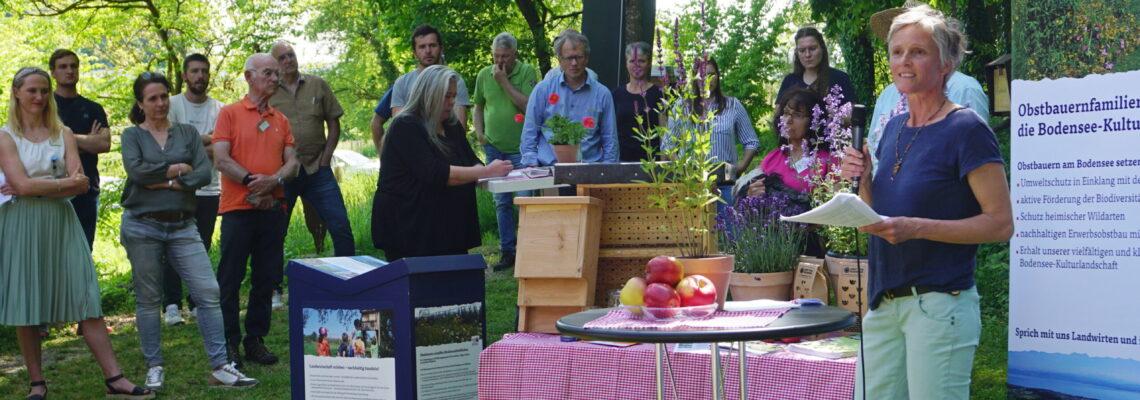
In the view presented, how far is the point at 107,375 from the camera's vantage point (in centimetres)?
576

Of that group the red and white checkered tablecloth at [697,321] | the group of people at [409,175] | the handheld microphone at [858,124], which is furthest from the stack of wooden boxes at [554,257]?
the handheld microphone at [858,124]

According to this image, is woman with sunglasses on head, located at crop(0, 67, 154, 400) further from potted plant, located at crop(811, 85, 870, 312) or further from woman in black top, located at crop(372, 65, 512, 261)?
potted plant, located at crop(811, 85, 870, 312)

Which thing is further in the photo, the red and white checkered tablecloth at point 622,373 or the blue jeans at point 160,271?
the blue jeans at point 160,271

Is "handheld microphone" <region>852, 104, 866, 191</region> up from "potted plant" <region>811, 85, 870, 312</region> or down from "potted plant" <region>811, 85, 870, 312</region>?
up

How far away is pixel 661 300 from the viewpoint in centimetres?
305

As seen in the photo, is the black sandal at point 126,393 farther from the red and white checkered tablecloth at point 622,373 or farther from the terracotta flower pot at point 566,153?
the terracotta flower pot at point 566,153

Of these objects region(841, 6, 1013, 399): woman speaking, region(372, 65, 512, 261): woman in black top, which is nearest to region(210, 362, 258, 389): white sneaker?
region(372, 65, 512, 261): woman in black top

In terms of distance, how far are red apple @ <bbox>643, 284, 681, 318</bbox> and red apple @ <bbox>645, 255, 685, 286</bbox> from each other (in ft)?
0.26

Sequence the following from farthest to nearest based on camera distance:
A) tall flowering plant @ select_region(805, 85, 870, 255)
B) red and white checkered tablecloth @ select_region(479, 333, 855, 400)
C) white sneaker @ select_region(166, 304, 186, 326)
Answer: white sneaker @ select_region(166, 304, 186, 326)
tall flowering plant @ select_region(805, 85, 870, 255)
red and white checkered tablecloth @ select_region(479, 333, 855, 400)

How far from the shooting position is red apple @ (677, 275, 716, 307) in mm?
3123

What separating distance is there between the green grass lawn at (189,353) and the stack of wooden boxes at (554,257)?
1719mm

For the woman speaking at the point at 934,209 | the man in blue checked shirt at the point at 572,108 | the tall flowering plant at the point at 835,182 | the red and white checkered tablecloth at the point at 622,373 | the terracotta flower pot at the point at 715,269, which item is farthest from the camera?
the man in blue checked shirt at the point at 572,108

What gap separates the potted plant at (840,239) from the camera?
14.3ft

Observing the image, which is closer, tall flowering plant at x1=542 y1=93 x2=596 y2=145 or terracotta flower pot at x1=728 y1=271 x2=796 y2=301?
terracotta flower pot at x1=728 y1=271 x2=796 y2=301
